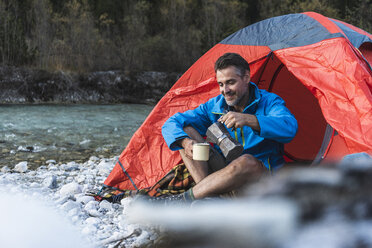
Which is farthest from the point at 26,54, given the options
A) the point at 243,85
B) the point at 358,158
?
the point at 358,158

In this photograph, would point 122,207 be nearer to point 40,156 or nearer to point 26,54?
point 40,156

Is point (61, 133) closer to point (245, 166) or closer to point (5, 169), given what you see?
point (5, 169)

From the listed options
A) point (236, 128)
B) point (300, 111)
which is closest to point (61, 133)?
point (300, 111)

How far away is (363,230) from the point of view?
1.55 meters

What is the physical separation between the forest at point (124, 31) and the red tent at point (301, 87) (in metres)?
12.1

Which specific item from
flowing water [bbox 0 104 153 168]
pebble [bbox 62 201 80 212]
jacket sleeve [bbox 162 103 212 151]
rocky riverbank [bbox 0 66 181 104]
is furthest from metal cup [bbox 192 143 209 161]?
rocky riverbank [bbox 0 66 181 104]

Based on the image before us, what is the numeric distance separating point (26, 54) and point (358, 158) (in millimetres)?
14656

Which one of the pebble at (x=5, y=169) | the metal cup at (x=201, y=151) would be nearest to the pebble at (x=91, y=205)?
the metal cup at (x=201, y=151)

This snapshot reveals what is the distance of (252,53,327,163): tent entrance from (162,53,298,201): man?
4.59 feet

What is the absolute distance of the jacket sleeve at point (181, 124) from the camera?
112 inches

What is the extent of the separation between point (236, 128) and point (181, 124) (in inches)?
19.4

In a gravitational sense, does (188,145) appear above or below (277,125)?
below

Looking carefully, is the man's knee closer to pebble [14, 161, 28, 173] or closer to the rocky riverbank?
pebble [14, 161, 28, 173]

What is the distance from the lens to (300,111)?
4438mm
